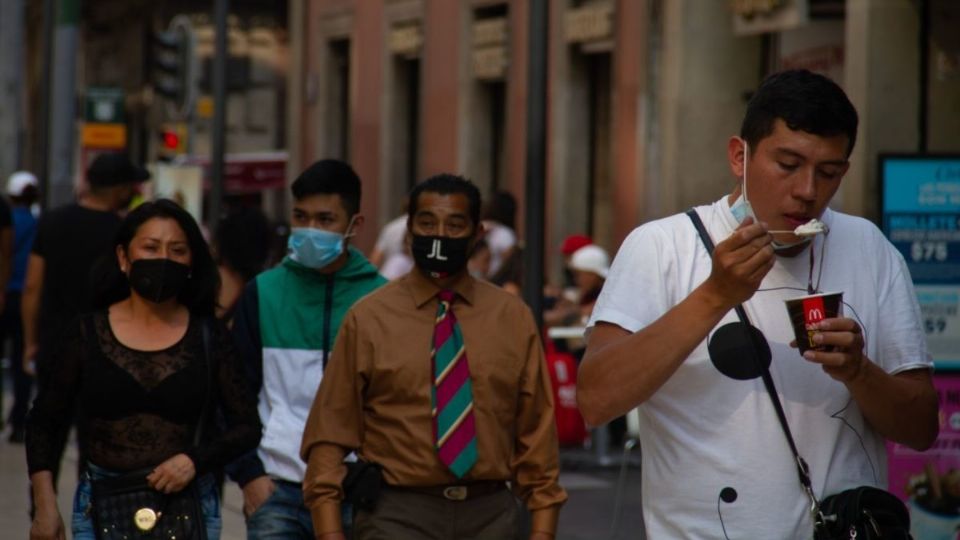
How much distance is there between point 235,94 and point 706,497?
4075 cm

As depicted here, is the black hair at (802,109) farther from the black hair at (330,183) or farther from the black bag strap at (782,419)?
the black hair at (330,183)

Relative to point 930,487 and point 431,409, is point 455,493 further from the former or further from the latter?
point 930,487

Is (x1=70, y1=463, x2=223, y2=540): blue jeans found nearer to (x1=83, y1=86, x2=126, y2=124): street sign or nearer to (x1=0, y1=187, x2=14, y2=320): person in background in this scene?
(x1=0, y1=187, x2=14, y2=320): person in background

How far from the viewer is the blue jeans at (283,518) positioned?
21.3ft

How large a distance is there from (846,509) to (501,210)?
1216cm

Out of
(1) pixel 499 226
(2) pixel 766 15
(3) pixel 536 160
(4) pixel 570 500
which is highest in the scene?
(2) pixel 766 15

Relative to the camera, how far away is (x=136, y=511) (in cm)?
606

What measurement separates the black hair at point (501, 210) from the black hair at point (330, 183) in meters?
9.11

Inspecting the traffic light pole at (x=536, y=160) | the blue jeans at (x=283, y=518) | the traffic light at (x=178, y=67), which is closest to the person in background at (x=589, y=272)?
the traffic light pole at (x=536, y=160)

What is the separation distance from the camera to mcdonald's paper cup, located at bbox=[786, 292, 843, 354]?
394 cm

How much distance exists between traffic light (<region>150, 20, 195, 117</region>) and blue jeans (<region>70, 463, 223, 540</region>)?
48.8 ft

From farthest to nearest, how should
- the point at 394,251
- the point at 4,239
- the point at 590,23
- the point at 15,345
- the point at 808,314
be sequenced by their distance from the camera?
the point at 590,23, the point at 394,251, the point at 15,345, the point at 4,239, the point at 808,314

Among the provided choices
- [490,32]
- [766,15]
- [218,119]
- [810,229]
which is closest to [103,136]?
[490,32]

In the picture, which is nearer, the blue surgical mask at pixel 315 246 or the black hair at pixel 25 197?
the blue surgical mask at pixel 315 246
